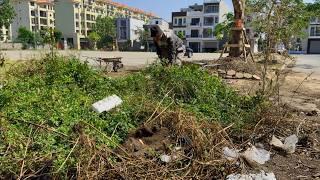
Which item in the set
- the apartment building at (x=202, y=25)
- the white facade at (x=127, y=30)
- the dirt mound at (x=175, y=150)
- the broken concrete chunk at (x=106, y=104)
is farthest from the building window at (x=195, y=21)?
the dirt mound at (x=175, y=150)

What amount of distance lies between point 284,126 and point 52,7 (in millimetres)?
102305

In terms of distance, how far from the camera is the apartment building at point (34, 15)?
93.2 m

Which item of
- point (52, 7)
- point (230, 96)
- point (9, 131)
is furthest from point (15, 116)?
point (52, 7)

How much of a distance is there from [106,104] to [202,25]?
258 feet

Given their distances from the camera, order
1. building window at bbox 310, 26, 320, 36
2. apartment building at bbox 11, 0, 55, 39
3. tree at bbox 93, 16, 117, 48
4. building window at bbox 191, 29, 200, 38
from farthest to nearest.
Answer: apartment building at bbox 11, 0, 55, 39, building window at bbox 191, 29, 200, 38, tree at bbox 93, 16, 117, 48, building window at bbox 310, 26, 320, 36

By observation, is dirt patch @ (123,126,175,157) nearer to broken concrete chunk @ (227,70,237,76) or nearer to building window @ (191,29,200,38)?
broken concrete chunk @ (227,70,237,76)

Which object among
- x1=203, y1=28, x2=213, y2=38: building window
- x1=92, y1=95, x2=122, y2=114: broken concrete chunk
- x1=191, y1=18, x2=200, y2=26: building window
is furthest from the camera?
x1=191, y1=18, x2=200, y2=26: building window

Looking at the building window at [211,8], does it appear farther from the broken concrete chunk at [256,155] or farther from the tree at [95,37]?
the broken concrete chunk at [256,155]

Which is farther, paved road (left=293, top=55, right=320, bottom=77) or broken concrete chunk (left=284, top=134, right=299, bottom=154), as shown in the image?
paved road (left=293, top=55, right=320, bottom=77)

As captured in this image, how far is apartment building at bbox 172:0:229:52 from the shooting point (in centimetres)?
8050

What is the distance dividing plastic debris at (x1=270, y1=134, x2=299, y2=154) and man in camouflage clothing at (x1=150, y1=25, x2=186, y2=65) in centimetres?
509

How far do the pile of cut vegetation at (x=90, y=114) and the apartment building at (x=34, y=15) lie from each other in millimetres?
88681

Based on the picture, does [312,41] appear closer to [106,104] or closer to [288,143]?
[288,143]

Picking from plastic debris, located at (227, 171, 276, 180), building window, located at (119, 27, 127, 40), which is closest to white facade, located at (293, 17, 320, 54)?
building window, located at (119, 27, 127, 40)
